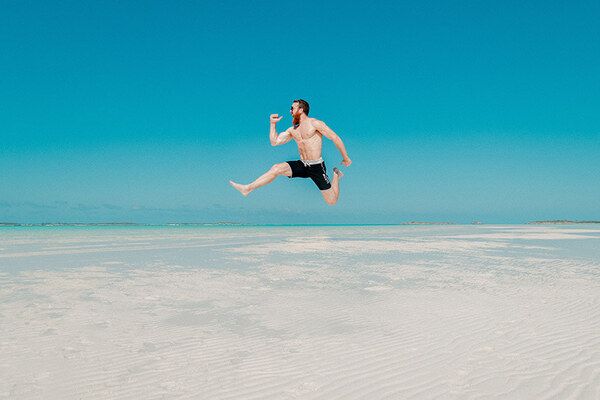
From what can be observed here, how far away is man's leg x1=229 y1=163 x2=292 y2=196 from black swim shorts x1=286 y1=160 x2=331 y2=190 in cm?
9

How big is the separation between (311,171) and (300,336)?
9.39ft

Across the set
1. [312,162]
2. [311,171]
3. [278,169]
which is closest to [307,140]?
[312,162]

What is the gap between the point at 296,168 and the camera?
7.00m

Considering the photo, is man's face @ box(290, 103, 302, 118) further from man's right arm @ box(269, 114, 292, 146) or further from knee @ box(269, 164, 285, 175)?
knee @ box(269, 164, 285, 175)

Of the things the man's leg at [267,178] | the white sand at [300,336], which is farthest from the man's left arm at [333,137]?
the white sand at [300,336]

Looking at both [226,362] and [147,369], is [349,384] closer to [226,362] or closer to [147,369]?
[226,362]

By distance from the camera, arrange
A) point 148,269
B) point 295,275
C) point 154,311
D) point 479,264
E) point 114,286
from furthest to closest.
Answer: point 479,264 < point 148,269 < point 295,275 < point 114,286 < point 154,311

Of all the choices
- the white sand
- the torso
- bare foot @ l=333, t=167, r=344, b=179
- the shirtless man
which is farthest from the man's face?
the white sand

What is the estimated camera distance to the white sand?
3.48 meters

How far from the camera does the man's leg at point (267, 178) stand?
7.03 metres

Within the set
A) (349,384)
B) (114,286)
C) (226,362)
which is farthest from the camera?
(114,286)

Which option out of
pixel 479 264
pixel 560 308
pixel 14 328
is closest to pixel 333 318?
pixel 560 308

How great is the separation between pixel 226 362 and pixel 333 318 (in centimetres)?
198

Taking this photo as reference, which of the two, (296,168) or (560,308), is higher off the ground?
(296,168)
